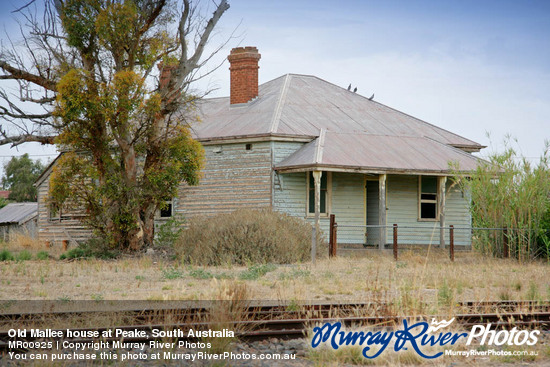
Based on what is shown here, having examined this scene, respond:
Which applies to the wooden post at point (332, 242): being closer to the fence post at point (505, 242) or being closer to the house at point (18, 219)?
the fence post at point (505, 242)

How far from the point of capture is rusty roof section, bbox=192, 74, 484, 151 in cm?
2336

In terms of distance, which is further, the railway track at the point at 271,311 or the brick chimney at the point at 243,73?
the brick chimney at the point at 243,73

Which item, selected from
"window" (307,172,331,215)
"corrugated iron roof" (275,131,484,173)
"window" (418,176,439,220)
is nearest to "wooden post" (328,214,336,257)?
"corrugated iron roof" (275,131,484,173)

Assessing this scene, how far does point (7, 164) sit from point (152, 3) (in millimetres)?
52900

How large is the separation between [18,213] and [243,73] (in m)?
22.2

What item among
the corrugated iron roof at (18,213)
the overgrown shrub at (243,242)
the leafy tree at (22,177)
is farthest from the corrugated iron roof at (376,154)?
the leafy tree at (22,177)

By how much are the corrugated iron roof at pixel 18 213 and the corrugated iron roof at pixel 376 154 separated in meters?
22.9

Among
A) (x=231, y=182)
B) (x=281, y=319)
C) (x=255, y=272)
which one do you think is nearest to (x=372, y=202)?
(x=231, y=182)

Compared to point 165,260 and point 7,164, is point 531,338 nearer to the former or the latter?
point 165,260

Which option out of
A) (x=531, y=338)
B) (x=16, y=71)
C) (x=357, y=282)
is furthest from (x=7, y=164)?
(x=531, y=338)

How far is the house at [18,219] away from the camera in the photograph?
A: 38406 millimetres

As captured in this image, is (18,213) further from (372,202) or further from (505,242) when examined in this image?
(505,242)

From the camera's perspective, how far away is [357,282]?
12.9 meters

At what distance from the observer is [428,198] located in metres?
24.7
